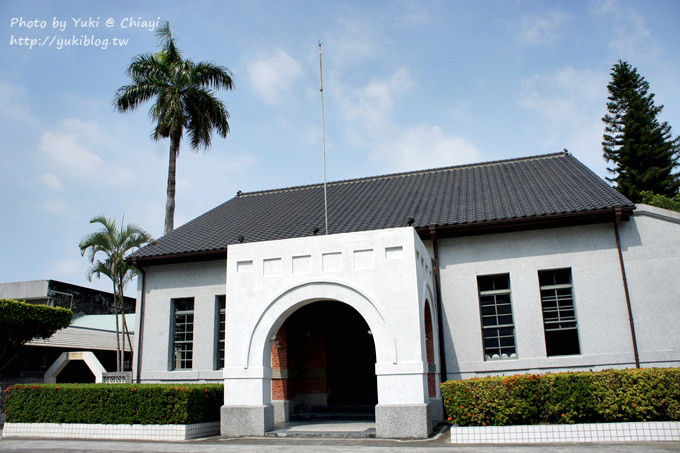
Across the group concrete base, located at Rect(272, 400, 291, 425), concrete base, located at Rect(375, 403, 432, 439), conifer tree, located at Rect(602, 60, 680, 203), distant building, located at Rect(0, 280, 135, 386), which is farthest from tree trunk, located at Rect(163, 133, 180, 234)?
conifer tree, located at Rect(602, 60, 680, 203)

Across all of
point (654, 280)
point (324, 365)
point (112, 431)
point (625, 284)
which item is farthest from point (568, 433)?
point (112, 431)

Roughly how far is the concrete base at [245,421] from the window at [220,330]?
12.4 ft

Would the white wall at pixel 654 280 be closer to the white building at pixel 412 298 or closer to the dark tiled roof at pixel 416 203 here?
the white building at pixel 412 298

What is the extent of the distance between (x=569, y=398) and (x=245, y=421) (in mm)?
6680

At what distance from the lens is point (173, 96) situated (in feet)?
72.8

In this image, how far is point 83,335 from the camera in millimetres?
24734

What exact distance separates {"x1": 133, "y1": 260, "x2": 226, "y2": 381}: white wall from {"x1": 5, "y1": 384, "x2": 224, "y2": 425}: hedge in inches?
102

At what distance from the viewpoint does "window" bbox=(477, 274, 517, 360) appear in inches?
526

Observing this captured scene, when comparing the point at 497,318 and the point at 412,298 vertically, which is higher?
the point at 412,298

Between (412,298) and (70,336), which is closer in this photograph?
(412,298)

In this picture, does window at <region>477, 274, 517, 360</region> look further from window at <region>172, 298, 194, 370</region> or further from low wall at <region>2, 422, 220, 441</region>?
window at <region>172, 298, 194, 370</region>

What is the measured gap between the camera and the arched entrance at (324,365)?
45.8ft

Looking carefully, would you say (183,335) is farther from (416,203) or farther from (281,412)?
(416,203)

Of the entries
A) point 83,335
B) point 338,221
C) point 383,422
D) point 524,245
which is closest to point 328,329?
point 338,221
